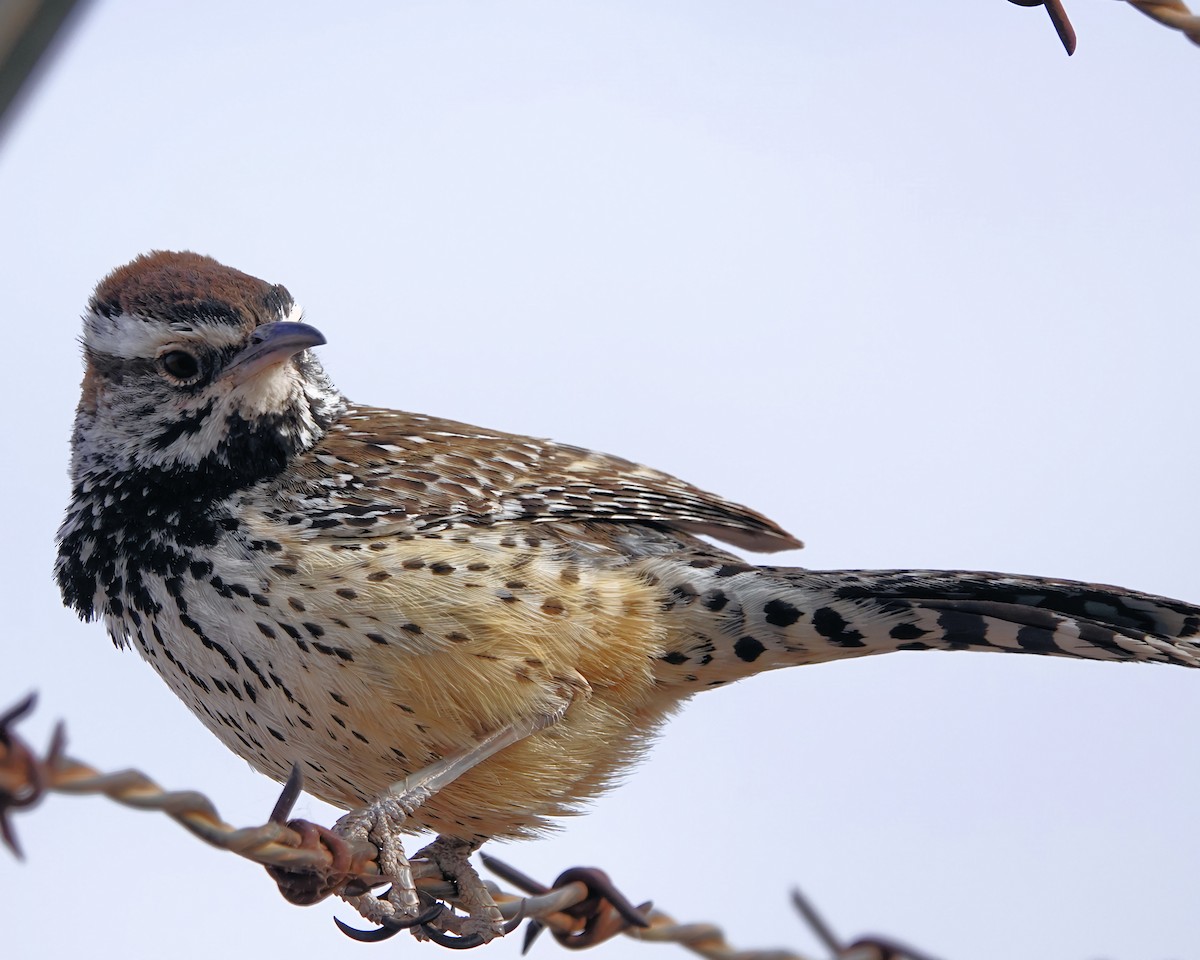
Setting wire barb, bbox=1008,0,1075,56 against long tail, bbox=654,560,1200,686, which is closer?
wire barb, bbox=1008,0,1075,56

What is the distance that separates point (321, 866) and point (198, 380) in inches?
64.5

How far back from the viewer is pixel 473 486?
4086 millimetres

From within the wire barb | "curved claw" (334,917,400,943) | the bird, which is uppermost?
the wire barb

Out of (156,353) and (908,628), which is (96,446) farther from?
(908,628)

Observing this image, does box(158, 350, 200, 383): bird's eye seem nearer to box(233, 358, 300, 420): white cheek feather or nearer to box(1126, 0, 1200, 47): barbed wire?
box(233, 358, 300, 420): white cheek feather

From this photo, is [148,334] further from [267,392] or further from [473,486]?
[473,486]

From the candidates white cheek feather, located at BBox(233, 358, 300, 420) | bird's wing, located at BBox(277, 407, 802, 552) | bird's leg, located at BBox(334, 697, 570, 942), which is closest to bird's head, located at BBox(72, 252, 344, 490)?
white cheek feather, located at BBox(233, 358, 300, 420)

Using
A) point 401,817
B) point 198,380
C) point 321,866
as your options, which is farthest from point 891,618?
point 198,380

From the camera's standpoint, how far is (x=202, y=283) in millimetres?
4070

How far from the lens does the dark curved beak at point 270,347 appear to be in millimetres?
3822

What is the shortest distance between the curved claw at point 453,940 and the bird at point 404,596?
5cm

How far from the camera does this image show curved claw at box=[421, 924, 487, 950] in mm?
3863

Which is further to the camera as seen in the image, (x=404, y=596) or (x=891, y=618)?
(x=891, y=618)

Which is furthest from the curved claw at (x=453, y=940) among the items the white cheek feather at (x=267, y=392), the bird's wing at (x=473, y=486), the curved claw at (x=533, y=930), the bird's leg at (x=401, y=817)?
the white cheek feather at (x=267, y=392)
